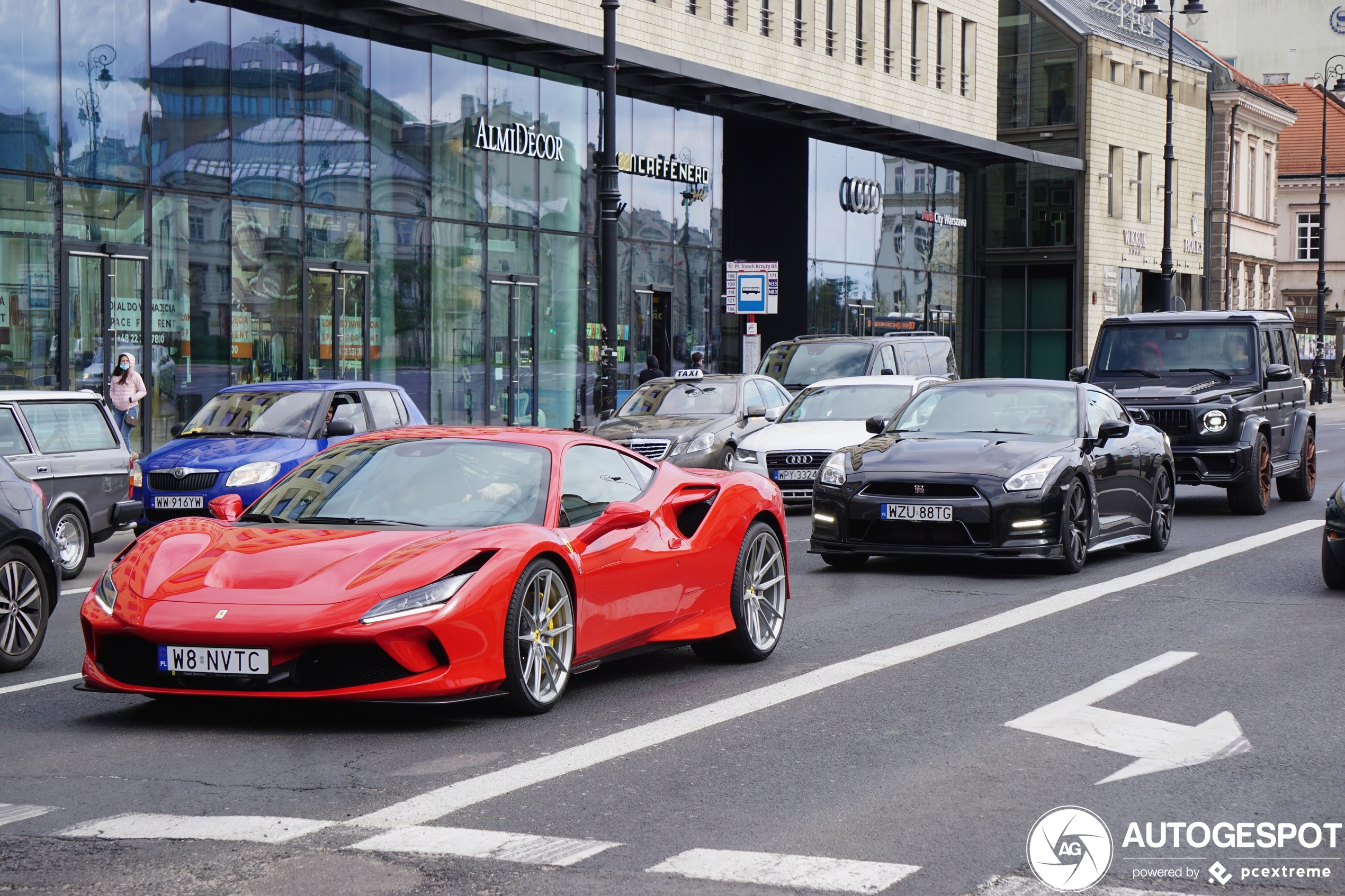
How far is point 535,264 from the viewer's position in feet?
106

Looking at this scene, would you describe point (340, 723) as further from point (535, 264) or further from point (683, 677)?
point (535, 264)

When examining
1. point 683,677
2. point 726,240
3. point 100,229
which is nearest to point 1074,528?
point 683,677

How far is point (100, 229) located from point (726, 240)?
18331 mm

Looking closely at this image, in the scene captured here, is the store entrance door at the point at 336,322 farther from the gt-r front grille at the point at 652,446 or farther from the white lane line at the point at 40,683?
the white lane line at the point at 40,683

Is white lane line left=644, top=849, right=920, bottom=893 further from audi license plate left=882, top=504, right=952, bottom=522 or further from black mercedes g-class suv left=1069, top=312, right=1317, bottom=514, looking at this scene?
black mercedes g-class suv left=1069, top=312, right=1317, bottom=514

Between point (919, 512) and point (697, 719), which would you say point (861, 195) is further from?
point (697, 719)

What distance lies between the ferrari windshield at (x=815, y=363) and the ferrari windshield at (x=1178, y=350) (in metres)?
5.08

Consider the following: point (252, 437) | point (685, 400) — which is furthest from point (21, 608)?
point (685, 400)

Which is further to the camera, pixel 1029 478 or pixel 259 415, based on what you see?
pixel 259 415

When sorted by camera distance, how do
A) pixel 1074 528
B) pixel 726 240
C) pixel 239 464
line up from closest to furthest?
pixel 1074 528 < pixel 239 464 < pixel 726 240

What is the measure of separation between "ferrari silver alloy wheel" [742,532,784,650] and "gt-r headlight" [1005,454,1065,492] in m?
3.58

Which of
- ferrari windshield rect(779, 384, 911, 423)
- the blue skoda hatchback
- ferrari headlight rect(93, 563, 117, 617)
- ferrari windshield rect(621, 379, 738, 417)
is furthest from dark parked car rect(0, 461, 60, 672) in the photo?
ferrari windshield rect(621, 379, 738, 417)

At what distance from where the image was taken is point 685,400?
69.4 feet

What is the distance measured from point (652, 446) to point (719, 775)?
13.2 meters
